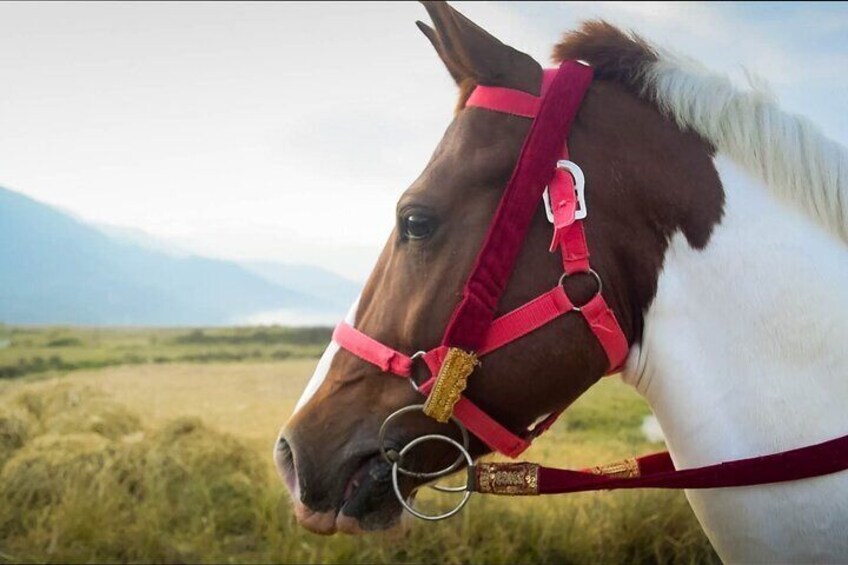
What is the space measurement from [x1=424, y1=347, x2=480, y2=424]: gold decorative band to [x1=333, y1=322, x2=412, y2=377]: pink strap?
9 centimetres

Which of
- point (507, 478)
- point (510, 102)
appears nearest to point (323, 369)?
point (507, 478)

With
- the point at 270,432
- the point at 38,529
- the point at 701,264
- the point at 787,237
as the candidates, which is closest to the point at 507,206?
the point at 701,264

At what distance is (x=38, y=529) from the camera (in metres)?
4.44

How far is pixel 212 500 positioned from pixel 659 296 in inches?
165

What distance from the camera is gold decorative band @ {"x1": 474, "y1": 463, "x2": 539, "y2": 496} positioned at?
1.77 meters

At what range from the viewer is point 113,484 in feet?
16.0

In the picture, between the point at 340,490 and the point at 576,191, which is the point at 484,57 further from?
the point at 340,490

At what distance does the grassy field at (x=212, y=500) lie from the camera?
431cm

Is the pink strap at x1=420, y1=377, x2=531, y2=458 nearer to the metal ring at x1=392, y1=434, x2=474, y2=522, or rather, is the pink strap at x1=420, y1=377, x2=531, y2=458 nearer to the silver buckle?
the metal ring at x1=392, y1=434, x2=474, y2=522

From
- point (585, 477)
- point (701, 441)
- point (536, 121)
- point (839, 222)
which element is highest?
point (536, 121)

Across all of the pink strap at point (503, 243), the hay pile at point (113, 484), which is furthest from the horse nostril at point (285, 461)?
the hay pile at point (113, 484)

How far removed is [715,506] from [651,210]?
0.71m

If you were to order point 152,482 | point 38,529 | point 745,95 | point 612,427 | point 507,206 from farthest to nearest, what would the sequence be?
point 612,427, point 152,482, point 38,529, point 745,95, point 507,206

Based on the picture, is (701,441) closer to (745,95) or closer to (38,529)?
(745,95)
